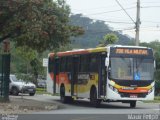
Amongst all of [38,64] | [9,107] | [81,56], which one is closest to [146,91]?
[81,56]

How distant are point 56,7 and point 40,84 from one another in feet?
157

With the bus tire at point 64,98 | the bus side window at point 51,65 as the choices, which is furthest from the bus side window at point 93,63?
the bus side window at point 51,65

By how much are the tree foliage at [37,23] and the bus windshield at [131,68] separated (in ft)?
10.8

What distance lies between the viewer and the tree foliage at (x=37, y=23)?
27734 mm

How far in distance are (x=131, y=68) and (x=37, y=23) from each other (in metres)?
5.43

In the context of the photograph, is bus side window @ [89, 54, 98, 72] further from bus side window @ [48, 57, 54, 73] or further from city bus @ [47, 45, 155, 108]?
bus side window @ [48, 57, 54, 73]

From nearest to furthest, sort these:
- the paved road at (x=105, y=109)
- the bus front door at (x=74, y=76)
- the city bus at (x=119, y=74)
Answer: the paved road at (x=105, y=109)
the city bus at (x=119, y=74)
the bus front door at (x=74, y=76)

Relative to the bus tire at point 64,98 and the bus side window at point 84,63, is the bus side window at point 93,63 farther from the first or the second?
the bus tire at point 64,98

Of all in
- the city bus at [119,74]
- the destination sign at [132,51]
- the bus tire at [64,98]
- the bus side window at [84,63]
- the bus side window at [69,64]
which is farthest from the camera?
the bus tire at [64,98]

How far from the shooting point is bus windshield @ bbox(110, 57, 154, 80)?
1121 inches

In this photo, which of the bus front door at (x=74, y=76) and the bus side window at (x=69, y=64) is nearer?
the bus front door at (x=74, y=76)

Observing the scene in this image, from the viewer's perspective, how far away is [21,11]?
2805cm

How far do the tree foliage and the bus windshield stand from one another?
3.29 metres

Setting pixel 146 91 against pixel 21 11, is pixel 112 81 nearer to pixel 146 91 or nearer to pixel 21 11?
pixel 146 91
